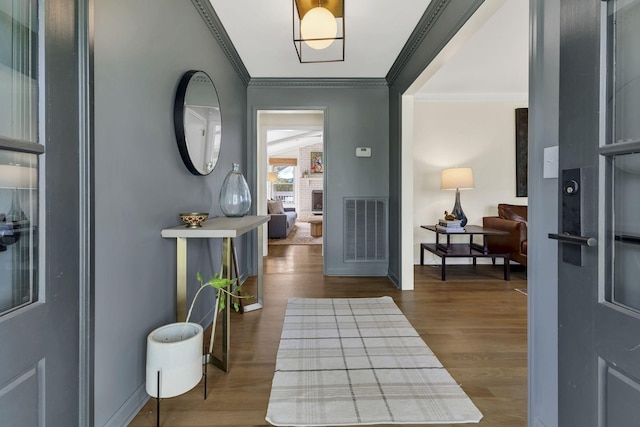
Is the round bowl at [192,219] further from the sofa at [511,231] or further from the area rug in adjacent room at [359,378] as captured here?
the sofa at [511,231]

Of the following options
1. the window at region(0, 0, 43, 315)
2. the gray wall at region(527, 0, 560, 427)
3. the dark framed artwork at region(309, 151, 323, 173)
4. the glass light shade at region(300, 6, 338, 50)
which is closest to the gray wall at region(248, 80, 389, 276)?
the glass light shade at region(300, 6, 338, 50)

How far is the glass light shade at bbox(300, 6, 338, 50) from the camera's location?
1837mm

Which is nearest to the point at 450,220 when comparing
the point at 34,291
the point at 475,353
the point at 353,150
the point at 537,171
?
the point at 353,150

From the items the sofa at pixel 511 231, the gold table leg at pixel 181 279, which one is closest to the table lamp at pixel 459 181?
the sofa at pixel 511 231

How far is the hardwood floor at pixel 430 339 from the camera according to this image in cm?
131

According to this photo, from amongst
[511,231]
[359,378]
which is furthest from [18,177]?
[511,231]

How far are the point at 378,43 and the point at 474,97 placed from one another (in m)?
2.10

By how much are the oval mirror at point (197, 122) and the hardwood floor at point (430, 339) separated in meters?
1.25

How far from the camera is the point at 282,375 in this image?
1551mm

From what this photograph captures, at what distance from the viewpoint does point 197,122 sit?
1.86 m

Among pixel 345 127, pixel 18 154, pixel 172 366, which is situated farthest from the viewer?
pixel 345 127

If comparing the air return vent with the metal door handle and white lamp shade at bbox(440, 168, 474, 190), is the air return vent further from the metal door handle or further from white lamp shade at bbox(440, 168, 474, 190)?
the metal door handle

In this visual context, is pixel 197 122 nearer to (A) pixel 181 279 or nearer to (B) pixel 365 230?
(A) pixel 181 279

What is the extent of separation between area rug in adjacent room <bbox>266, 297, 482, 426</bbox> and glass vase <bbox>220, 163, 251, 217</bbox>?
946mm
